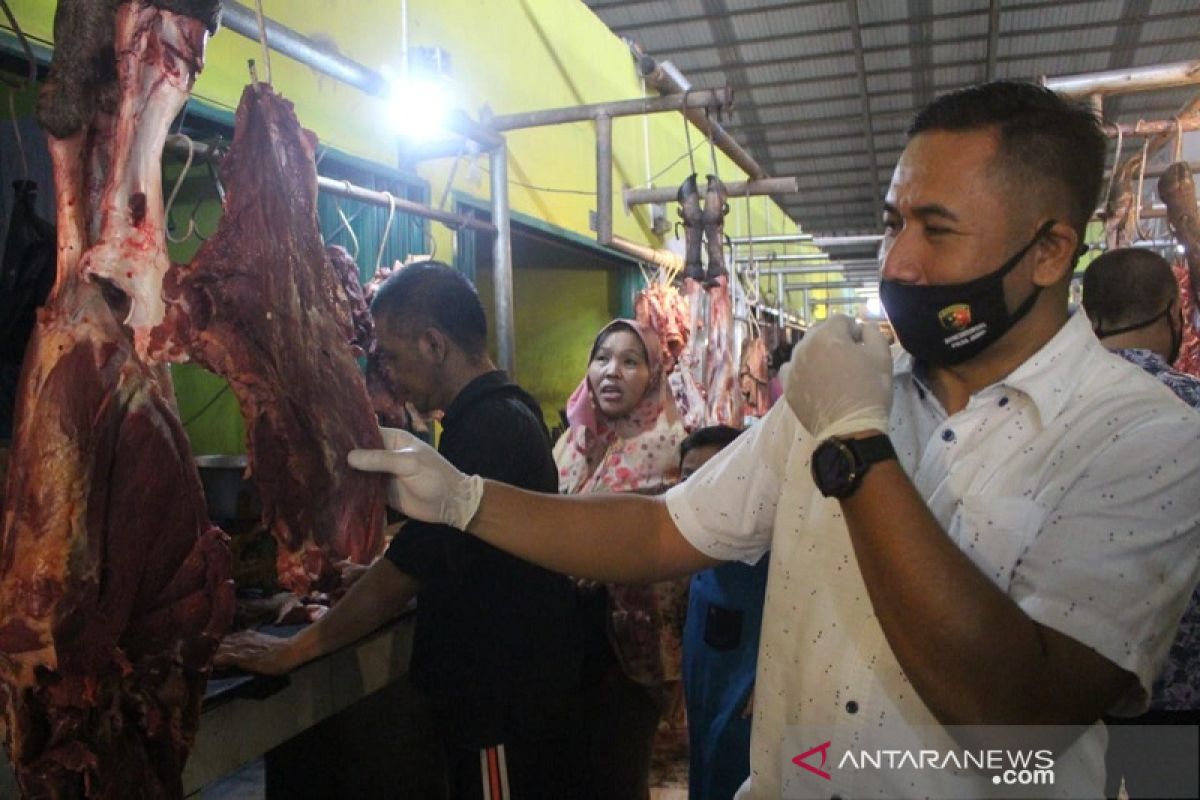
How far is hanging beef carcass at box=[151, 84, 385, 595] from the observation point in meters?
1.58

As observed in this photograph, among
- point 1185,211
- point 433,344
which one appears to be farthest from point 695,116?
point 1185,211

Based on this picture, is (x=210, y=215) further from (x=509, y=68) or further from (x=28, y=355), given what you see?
(x=28, y=355)

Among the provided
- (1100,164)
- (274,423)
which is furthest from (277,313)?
(1100,164)

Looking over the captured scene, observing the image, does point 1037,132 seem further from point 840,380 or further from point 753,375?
point 753,375

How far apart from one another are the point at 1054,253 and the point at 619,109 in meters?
2.85

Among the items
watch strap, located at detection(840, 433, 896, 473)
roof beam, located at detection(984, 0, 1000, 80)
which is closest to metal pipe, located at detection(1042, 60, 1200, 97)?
watch strap, located at detection(840, 433, 896, 473)

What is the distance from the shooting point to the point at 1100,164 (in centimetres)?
151

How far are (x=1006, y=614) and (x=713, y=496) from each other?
0.70 metres

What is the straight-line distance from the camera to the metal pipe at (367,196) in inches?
97.6

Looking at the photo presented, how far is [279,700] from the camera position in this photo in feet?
8.10

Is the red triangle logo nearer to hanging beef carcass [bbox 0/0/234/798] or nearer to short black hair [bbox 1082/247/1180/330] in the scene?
hanging beef carcass [bbox 0/0/234/798]

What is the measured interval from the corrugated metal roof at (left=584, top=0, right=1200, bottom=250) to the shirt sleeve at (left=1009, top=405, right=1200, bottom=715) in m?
8.05

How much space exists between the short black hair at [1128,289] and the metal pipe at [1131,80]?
1.18 m

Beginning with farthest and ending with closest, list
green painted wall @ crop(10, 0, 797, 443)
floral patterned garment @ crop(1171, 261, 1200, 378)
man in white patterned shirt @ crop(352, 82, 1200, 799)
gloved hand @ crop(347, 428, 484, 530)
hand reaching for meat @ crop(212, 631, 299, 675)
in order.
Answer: floral patterned garment @ crop(1171, 261, 1200, 378) → green painted wall @ crop(10, 0, 797, 443) → hand reaching for meat @ crop(212, 631, 299, 675) → gloved hand @ crop(347, 428, 484, 530) → man in white patterned shirt @ crop(352, 82, 1200, 799)
